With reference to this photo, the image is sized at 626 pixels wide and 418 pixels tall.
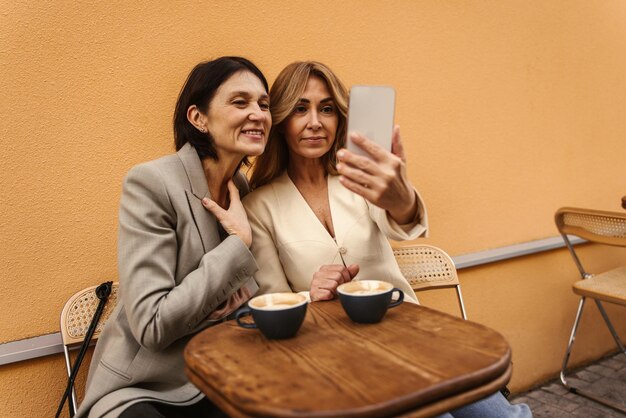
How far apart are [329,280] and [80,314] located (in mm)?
1034

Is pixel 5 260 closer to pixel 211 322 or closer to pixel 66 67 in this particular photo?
pixel 66 67

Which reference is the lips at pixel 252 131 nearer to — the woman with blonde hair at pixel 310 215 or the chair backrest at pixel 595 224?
the woman with blonde hair at pixel 310 215

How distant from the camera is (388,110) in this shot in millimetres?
1266

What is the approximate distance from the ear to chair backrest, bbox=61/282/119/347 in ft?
2.53

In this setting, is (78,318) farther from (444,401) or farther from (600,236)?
(600,236)

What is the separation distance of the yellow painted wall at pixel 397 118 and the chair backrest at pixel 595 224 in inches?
14.6

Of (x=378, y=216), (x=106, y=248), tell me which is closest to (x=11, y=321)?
(x=106, y=248)

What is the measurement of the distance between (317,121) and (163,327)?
3.10 feet

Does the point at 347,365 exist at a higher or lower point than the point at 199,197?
lower

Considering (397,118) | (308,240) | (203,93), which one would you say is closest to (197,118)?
(203,93)

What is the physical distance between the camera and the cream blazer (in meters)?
1.80

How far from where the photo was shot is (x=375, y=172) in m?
1.31

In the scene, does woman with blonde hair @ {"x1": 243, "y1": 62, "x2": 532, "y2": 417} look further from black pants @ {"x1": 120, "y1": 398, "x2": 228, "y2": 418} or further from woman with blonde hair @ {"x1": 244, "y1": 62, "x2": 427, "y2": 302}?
black pants @ {"x1": 120, "y1": 398, "x2": 228, "y2": 418}

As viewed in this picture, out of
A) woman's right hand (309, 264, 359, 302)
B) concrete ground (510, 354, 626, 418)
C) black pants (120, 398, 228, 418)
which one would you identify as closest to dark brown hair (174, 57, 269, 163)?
woman's right hand (309, 264, 359, 302)
